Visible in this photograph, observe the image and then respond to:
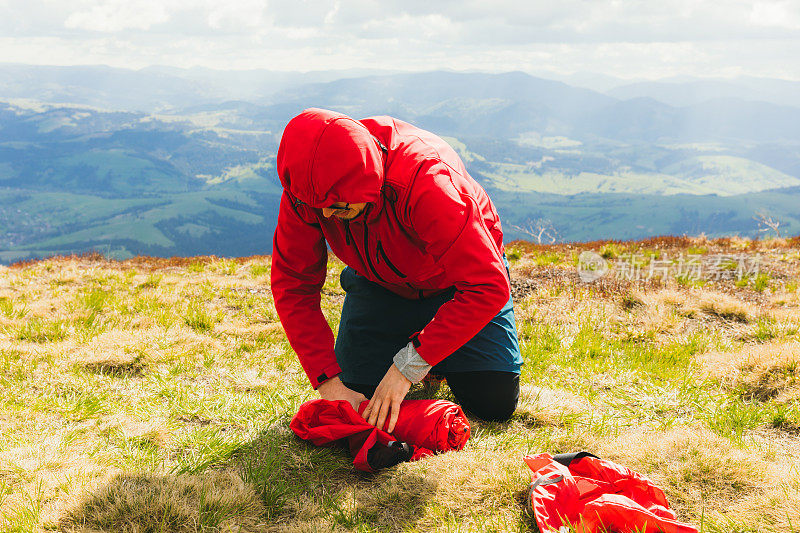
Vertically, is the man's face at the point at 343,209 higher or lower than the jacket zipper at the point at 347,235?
higher

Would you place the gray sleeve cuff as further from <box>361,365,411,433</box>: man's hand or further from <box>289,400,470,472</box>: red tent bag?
<box>289,400,470,472</box>: red tent bag

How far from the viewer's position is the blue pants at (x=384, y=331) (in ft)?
13.8

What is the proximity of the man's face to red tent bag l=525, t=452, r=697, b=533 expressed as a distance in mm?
1916

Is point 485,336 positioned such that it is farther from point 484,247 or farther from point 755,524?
point 755,524

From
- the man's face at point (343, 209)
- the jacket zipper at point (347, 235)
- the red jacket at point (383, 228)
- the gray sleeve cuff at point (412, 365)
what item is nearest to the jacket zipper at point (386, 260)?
the red jacket at point (383, 228)

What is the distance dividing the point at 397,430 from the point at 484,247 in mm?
1563

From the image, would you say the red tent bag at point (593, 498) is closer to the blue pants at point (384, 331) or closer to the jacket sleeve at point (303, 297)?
the blue pants at point (384, 331)

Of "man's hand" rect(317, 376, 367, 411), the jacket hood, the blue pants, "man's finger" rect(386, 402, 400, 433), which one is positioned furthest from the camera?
the blue pants

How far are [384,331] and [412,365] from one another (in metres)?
1.17

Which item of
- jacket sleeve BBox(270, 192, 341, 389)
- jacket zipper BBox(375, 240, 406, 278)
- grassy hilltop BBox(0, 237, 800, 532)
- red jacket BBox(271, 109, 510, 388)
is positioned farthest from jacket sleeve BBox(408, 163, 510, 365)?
jacket sleeve BBox(270, 192, 341, 389)

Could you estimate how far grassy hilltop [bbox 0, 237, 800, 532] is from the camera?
2855mm

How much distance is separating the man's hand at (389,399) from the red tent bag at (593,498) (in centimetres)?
92

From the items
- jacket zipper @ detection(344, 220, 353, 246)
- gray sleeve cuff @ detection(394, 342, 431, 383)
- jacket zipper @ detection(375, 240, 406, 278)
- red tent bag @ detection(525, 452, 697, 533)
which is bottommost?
red tent bag @ detection(525, 452, 697, 533)

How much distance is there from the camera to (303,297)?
401cm
